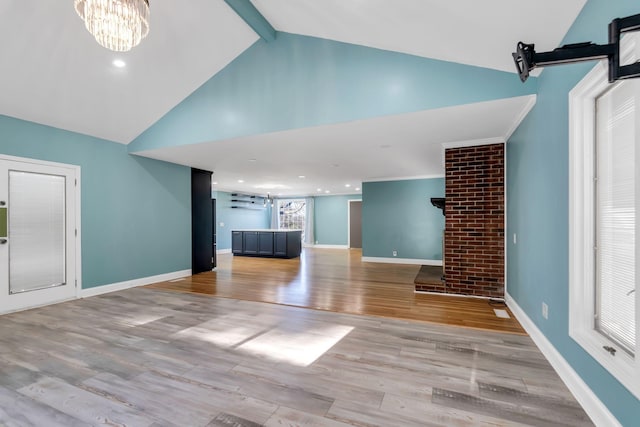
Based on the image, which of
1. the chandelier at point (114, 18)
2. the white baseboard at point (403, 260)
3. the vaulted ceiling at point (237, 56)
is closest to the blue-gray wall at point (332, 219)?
the white baseboard at point (403, 260)

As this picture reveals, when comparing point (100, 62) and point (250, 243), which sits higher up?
point (100, 62)

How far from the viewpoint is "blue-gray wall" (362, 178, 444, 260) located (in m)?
7.50

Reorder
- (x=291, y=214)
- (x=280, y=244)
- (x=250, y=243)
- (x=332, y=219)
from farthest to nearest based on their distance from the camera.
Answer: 1. (x=291, y=214)
2. (x=332, y=219)
3. (x=250, y=243)
4. (x=280, y=244)

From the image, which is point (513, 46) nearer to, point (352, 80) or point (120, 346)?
point (352, 80)

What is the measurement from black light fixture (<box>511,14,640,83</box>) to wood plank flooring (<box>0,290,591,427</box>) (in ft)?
5.92

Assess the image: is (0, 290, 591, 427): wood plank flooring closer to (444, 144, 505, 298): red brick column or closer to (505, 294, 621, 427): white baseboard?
(505, 294, 621, 427): white baseboard

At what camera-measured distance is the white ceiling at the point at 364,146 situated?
3326mm

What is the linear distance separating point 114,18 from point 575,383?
3.93 meters

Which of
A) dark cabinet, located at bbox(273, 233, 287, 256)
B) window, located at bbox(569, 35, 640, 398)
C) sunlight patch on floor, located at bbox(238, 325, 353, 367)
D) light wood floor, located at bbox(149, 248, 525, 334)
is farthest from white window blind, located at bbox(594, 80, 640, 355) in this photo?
dark cabinet, located at bbox(273, 233, 287, 256)

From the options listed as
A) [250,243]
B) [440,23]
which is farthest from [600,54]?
[250,243]

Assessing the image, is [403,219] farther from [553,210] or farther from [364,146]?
[553,210]

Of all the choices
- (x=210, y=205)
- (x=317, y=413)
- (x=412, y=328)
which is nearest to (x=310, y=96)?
(x=412, y=328)

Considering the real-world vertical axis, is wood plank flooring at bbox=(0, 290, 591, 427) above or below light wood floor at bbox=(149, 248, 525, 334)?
above

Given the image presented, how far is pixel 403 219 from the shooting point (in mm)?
7785
